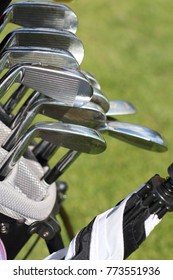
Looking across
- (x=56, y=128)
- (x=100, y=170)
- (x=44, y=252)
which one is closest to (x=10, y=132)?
(x=56, y=128)

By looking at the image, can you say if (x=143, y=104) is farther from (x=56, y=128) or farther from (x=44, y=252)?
(x=56, y=128)

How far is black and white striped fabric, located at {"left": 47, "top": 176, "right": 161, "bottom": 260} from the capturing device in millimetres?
1156

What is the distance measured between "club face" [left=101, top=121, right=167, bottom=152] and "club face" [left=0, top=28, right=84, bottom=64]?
7.7 inches

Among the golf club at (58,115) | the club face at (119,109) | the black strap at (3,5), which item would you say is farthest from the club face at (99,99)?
the black strap at (3,5)

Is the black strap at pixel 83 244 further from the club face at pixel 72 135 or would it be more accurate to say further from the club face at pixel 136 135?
the club face at pixel 136 135

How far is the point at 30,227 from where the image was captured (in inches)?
56.5

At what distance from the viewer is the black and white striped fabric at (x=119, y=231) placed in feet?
3.79

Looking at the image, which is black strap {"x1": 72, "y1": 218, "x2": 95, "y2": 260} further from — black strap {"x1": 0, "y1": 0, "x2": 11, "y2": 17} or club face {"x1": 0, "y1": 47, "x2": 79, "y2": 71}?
black strap {"x1": 0, "y1": 0, "x2": 11, "y2": 17}

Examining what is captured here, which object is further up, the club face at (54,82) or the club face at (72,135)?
the club face at (54,82)

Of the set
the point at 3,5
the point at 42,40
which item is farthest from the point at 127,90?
the point at 3,5

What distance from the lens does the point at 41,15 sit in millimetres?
1438

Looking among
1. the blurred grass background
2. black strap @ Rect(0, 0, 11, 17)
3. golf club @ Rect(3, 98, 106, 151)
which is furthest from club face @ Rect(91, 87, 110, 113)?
the blurred grass background

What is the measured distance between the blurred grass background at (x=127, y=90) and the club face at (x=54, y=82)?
0.95 meters
